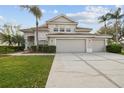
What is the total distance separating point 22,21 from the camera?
55438mm

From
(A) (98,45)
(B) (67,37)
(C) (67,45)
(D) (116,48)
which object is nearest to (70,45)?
(C) (67,45)

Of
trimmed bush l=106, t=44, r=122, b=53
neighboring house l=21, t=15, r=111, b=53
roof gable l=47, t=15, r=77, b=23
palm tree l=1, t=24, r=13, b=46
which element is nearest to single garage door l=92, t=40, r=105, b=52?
neighboring house l=21, t=15, r=111, b=53

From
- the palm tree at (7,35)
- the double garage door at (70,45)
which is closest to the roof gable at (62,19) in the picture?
the double garage door at (70,45)

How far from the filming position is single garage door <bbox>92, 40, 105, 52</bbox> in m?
37.0

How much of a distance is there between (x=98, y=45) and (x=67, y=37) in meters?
5.07

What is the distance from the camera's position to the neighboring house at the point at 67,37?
35.3m

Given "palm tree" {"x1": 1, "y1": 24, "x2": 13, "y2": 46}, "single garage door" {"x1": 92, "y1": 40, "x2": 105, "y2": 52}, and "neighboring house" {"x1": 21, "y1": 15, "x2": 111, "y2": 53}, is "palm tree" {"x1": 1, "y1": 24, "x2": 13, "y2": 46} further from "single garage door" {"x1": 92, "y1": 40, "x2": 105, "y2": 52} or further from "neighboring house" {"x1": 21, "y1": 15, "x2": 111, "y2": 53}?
"single garage door" {"x1": 92, "y1": 40, "x2": 105, "y2": 52}

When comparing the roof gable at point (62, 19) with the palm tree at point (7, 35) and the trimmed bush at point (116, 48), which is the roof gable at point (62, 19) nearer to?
the trimmed bush at point (116, 48)

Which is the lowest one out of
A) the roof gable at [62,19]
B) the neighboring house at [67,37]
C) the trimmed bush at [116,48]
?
the trimmed bush at [116,48]

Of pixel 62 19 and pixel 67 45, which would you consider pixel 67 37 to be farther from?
pixel 62 19

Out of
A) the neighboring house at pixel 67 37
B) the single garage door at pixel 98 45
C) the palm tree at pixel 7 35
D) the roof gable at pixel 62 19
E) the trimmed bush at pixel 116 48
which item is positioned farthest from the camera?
the palm tree at pixel 7 35

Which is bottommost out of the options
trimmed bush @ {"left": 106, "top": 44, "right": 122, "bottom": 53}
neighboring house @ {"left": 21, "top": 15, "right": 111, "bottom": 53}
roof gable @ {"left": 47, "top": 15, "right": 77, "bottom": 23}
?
trimmed bush @ {"left": 106, "top": 44, "right": 122, "bottom": 53}
